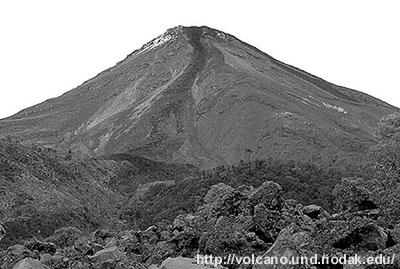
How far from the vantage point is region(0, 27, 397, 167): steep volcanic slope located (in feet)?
243

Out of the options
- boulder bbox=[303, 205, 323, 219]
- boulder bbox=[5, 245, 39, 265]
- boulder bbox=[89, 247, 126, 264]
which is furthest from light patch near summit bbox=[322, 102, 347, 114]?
boulder bbox=[89, 247, 126, 264]

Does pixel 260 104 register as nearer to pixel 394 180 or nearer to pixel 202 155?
pixel 202 155

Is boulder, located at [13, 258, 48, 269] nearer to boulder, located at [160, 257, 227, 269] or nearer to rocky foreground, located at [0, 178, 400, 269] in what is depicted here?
rocky foreground, located at [0, 178, 400, 269]

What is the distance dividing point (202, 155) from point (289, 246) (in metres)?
66.3

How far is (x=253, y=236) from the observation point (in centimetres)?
1120

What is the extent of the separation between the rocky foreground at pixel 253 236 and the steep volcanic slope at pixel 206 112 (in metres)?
47.7

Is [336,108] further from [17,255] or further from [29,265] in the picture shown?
[29,265]

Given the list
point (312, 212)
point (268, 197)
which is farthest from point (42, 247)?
point (312, 212)

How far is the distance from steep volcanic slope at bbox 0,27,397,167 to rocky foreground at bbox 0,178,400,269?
4773 centimetres

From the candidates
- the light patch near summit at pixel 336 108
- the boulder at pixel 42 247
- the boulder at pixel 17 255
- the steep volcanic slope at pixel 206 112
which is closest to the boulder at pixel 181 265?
the boulder at pixel 17 255

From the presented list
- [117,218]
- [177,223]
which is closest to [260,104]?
[117,218]

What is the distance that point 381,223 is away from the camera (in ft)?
40.1

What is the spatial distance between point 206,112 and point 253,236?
3093 inches

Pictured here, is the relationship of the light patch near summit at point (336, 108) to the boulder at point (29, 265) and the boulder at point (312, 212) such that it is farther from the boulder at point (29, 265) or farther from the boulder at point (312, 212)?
the boulder at point (29, 265)
